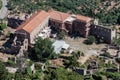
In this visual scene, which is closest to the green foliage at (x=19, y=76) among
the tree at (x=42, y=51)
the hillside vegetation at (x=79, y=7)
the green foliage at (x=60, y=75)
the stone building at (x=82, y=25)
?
the green foliage at (x=60, y=75)

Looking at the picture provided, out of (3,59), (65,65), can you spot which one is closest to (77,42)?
(65,65)

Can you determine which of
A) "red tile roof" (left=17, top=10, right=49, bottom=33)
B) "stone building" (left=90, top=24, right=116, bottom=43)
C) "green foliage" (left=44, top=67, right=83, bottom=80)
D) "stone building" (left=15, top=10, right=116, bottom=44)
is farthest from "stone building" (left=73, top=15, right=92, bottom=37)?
"green foliage" (left=44, top=67, right=83, bottom=80)

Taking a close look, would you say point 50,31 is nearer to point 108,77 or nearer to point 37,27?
point 37,27

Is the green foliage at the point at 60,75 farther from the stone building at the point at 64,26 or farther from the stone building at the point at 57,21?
the stone building at the point at 57,21

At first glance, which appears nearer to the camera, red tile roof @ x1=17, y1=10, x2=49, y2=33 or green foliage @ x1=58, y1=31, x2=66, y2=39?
red tile roof @ x1=17, y1=10, x2=49, y2=33

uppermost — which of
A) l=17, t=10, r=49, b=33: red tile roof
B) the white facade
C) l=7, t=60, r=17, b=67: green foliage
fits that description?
l=17, t=10, r=49, b=33: red tile roof

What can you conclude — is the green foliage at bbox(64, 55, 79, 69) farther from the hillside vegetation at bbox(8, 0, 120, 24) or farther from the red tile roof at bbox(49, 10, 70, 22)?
the hillside vegetation at bbox(8, 0, 120, 24)

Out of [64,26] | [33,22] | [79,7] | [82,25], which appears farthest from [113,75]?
[79,7]

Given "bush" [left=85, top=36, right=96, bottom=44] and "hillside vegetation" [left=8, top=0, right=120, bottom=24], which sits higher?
"hillside vegetation" [left=8, top=0, right=120, bottom=24]
